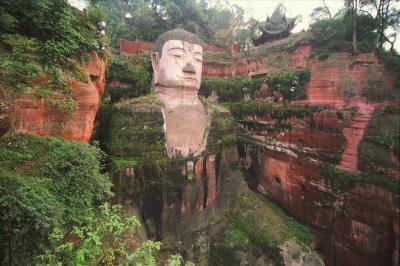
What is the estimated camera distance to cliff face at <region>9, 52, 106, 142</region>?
17.3 feet

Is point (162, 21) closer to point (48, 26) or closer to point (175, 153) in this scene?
point (175, 153)

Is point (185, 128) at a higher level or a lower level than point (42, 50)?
lower

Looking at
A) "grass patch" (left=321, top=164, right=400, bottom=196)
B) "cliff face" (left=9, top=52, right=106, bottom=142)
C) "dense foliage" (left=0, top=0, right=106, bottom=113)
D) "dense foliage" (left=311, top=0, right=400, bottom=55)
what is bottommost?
"grass patch" (left=321, top=164, right=400, bottom=196)

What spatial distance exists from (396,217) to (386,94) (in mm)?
4322

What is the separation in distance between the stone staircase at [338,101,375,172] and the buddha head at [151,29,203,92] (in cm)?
645

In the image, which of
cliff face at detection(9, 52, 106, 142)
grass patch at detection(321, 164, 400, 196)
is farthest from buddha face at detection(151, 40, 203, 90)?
grass patch at detection(321, 164, 400, 196)

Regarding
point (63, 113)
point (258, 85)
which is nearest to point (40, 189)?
point (63, 113)

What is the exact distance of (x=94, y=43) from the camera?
6984 millimetres

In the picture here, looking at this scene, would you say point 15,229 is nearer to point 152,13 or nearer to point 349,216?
point 349,216

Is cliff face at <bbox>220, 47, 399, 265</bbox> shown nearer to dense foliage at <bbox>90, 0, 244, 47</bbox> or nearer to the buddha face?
the buddha face

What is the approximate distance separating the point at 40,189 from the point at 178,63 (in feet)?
23.3

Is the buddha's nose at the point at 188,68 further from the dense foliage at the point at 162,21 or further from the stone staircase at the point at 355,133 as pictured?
the dense foliage at the point at 162,21

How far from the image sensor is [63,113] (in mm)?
6059

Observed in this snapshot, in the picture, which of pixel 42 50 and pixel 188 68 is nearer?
pixel 42 50
